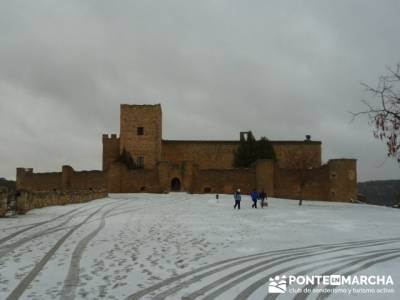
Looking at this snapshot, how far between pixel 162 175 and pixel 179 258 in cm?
3653

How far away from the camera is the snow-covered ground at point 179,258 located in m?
7.41

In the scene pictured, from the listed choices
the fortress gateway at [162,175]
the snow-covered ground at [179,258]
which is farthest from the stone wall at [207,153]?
the snow-covered ground at [179,258]

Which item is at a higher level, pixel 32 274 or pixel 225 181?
pixel 225 181

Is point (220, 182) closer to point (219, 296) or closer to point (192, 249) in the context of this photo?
point (192, 249)

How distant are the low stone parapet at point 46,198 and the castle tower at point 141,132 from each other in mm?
19866

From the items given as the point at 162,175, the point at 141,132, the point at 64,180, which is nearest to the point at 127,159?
the point at 141,132

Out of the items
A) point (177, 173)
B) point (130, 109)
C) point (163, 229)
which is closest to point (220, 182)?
point (177, 173)

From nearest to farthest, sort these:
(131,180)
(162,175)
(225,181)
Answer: (225,181) → (162,175) → (131,180)

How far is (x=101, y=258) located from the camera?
9.86 meters

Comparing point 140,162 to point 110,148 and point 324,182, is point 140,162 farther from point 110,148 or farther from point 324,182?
point 324,182

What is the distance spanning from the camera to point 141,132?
55.5 meters

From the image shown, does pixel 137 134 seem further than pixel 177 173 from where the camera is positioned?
Yes

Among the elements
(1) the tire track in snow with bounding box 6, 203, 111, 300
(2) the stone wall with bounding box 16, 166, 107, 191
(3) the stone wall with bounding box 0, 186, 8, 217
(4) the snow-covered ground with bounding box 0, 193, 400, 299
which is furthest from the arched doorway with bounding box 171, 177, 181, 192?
(1) the tire track in snow with bounding box 6, 203, 111, 300

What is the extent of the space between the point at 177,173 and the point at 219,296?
3954 cm
